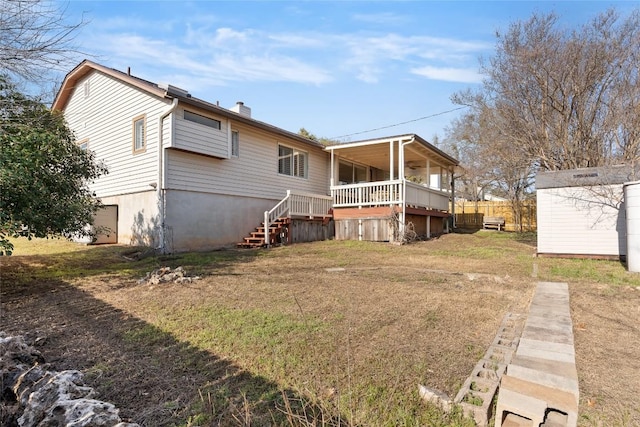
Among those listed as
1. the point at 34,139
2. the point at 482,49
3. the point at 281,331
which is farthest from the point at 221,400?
the point at 482,49

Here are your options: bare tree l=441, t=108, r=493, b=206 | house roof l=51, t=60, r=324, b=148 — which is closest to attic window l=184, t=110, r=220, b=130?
house roof l=51, t=60, r=324, b=148

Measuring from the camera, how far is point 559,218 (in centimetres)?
958

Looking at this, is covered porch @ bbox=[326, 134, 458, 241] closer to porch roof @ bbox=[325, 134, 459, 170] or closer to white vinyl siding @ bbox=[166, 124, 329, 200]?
porch roof @ bbox=[325, 134, 459, 170]

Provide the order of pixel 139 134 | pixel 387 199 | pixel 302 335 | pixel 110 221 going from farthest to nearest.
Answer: pixel 387 199 → pixel 110 221 → pixel 139 134 → pixel 302 335

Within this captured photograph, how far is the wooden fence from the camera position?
21.1m

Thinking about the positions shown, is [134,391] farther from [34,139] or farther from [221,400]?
[34,139]

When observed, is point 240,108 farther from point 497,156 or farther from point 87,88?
Result: point 497,156

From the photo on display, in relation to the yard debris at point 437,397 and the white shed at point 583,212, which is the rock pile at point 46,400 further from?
the white shed at point 583,212

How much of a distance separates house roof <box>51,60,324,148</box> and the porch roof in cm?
161

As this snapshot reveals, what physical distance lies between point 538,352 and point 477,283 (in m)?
3.27

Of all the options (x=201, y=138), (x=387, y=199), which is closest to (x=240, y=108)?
(x=201, y=138)

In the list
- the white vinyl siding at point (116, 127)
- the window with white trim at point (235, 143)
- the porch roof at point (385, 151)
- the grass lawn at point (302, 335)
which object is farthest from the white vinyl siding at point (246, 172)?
the grass lawn at point (302, 335)

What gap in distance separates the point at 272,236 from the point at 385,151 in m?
7.01

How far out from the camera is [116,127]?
12086 mm
